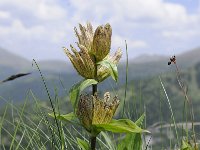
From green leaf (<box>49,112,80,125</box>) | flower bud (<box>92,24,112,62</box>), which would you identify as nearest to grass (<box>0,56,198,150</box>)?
green leaf (<box>49,112,80,125</box>)

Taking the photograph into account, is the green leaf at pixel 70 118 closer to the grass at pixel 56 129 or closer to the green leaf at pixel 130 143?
the green leaf at pixel 130 143

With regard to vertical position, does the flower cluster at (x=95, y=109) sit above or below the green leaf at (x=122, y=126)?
above

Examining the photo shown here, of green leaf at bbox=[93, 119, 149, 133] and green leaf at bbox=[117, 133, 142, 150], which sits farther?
green leaf at bbox=[117, 133, 142, 150]

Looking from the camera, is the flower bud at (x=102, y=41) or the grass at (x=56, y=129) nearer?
the flower bud at (x=102, y=41)

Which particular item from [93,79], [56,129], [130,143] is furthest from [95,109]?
[56,129]

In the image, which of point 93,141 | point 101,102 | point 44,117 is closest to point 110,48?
point 101,102

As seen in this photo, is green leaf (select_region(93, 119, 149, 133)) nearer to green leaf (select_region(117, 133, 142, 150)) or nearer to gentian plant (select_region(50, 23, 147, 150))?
gentian plant (select_region(50, 23, 147, 150))

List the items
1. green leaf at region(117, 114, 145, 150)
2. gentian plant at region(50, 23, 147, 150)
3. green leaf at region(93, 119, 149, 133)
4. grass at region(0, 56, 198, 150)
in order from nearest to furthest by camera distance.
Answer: green leaf at region(93, 119, 149, 133) < gentian plant at region(50, 23, 147, 150) < green leaf at region(117, 114, 145, 150) < grass at region(0, 56, 198, 150)

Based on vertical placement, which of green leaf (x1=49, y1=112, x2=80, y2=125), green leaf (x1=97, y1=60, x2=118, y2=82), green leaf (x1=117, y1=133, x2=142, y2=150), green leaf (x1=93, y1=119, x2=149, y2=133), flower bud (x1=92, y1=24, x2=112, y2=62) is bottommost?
green leaf (x1=117, y1=133, x2=142, y2=150)

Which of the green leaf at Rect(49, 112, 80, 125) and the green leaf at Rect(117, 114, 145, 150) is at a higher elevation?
the green leaf at Rect(49, 112, 80, 125)

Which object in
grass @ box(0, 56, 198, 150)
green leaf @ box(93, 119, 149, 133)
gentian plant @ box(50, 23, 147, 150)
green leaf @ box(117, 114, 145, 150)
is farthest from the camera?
grass @ box(0, 56, 198, 150)

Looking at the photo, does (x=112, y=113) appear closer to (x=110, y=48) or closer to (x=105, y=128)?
(x=105, y=128)

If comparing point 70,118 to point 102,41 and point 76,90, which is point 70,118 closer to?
point 76,90

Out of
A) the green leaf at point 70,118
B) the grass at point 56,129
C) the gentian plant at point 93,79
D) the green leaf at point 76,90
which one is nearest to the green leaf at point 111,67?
the gentian plant at point 93,79
